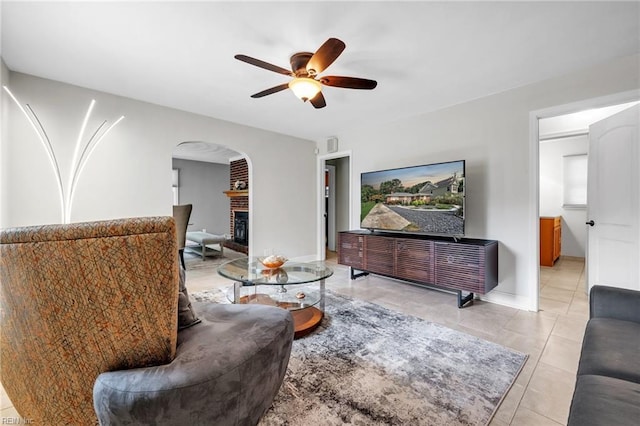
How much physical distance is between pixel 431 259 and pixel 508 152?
1471 mm

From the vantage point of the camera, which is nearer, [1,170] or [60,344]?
[60,344]

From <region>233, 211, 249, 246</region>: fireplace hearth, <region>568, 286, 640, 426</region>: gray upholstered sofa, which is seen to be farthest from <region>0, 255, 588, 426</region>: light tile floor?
<region>233, 211, 249, 246</region>: fireplace hearth

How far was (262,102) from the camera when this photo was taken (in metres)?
3.51

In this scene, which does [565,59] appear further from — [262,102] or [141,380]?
[141,380]

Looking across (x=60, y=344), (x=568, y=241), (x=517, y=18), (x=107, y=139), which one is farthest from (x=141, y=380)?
(x=568, y=241)

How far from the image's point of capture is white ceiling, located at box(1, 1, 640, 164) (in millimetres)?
1863

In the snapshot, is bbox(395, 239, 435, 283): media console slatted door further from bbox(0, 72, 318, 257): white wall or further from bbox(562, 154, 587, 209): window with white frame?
bbox(562, 154, 587, 209): window with white frame

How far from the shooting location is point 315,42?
7.23 feet

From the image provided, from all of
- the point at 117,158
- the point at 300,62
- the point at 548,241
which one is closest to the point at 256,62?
the point at 300,62

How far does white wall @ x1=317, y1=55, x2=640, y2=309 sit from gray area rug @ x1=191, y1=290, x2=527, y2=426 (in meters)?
1.28

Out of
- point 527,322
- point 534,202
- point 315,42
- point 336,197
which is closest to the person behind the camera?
point 315,42

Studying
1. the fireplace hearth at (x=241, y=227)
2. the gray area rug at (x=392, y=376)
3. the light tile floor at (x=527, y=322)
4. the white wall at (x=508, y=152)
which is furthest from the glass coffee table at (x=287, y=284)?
the fireplace hearth at (x=241, y=227)

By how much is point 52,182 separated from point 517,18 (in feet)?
15.0

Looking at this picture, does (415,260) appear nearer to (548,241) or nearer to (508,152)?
(508,152)
